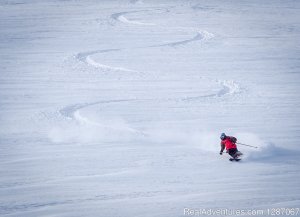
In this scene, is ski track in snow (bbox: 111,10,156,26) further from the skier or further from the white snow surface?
the skier

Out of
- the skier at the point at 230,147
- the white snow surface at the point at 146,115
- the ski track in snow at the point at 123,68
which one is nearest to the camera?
the white snow surface at the point at 146,115

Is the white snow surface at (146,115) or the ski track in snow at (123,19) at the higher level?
the ski track in snow at (123,19)

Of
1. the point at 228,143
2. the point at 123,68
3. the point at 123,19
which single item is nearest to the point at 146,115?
the point at 228,143

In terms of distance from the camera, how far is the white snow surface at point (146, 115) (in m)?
6.04

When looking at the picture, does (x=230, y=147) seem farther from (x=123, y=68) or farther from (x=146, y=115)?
(x=123, y=68)

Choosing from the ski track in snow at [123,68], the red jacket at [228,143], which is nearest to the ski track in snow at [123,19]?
the ski track in snow at [123,68]

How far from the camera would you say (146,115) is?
947 cm

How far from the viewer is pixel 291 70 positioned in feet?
41.9

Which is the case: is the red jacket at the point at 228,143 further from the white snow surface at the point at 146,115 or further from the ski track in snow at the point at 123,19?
the ski track in snow at the point at 123,19

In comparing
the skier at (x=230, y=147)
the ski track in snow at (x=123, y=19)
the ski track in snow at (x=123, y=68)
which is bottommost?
the ski track in snow at (x=123, y=68)

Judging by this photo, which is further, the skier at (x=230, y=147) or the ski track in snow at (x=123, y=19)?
the ski track in snow at (x=123, y=19)

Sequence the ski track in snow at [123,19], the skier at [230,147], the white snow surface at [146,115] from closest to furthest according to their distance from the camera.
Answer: the white snow surface at [146,115], the skier at [230,147], the ski track in snow at [123,19]

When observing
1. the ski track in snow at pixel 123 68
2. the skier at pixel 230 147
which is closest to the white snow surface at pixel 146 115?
the ski track in snow at pixel 123 68

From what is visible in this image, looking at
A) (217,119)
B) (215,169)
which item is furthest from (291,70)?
(215,169)
